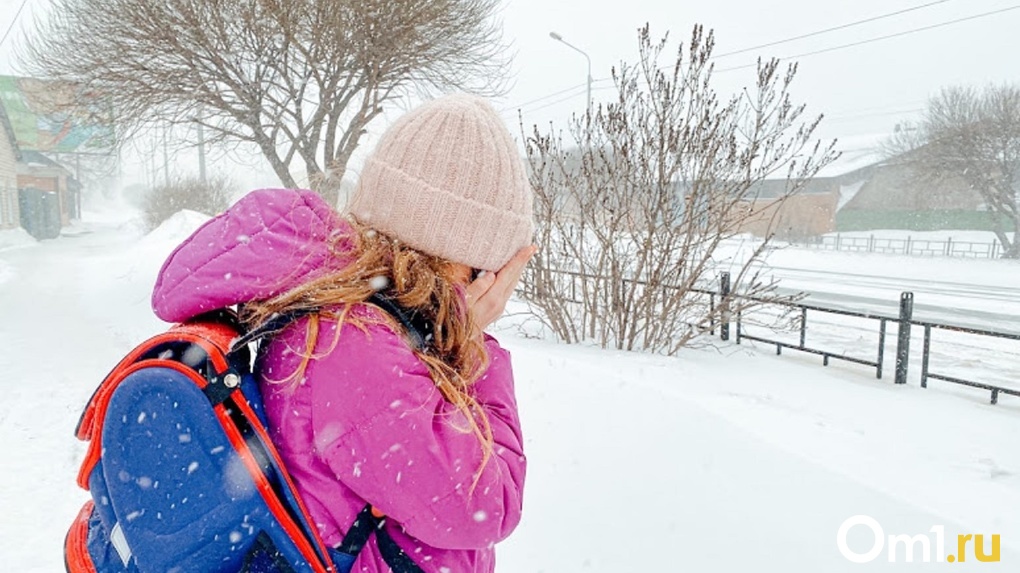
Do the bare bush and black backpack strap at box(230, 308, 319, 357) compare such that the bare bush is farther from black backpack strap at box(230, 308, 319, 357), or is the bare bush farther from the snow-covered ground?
black backpack strap at box(230, 308, 319, 357)

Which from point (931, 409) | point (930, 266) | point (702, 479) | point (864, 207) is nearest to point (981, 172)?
point (930, 266)

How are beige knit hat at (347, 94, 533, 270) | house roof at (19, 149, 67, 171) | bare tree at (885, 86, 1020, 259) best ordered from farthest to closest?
house roof at (19, 149, 67, 171)
bare tree at (885, 86, 1020, 259)
beige knit hat at (347, 94, 533, 270)

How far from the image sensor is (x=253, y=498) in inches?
33.9

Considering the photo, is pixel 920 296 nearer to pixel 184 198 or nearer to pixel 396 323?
pixel 396 323

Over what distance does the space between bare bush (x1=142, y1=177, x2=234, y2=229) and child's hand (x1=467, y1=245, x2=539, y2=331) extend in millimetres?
30782

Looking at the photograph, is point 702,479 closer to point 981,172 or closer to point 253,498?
point 253,498

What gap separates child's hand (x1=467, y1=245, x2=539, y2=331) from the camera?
1123mm

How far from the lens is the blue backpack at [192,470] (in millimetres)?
845

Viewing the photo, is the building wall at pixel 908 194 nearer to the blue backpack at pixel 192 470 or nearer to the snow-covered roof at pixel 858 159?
the snow-covered roof at pixel 858 159

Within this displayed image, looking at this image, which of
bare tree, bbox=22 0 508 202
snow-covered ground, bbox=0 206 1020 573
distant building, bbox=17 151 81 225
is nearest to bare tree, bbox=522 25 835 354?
snow-covered ground, bbox=0 206 1020 573

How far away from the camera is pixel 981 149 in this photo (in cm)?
2742

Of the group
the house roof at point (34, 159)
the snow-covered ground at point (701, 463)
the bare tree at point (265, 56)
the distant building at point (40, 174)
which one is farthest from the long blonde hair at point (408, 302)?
the house roof at point (34, 159)

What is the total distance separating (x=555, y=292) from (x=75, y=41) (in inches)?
416

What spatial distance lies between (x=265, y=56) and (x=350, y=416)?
12.8m
